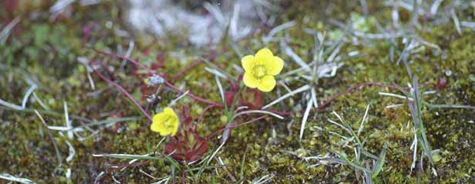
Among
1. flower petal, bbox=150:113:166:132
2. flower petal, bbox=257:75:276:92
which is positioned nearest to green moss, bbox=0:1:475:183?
flower petal, bbox=150:113:166:132

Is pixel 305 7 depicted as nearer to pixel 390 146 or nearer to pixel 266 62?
pixel 266 62

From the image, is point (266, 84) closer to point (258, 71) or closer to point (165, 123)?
point (258, 71)

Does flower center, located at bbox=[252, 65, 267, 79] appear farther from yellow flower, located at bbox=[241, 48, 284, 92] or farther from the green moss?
the green moss

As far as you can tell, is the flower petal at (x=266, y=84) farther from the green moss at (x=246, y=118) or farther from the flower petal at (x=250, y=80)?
the green moss at (x=246, y=118)

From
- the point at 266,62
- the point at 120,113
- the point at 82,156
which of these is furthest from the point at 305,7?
the point at 82,156

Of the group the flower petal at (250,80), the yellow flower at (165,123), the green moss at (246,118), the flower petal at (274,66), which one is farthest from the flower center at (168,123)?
the flower petal at (274,66)

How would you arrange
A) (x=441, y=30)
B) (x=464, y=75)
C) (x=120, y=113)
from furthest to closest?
(x=441, y=30)
(x=120, y=113)
(x=464, y=75)

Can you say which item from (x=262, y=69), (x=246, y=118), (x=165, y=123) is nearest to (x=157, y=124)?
(x=165, y=123)
